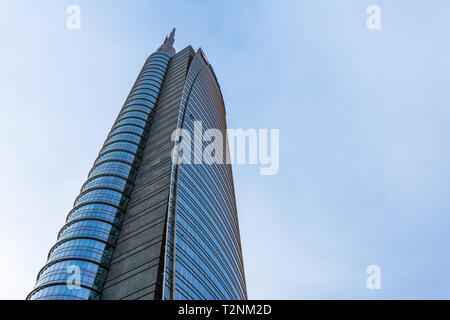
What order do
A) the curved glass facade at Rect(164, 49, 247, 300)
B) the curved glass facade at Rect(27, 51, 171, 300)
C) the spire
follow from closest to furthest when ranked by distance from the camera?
1. the curved glass facade at Rect(27, 51, 171, 300)
2. the curved glass facade at Rect(164, 49, 247, 300)
3. the spire

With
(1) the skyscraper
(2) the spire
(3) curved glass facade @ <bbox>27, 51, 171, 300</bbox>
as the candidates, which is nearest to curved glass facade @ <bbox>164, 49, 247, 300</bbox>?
(1) the skyscraper

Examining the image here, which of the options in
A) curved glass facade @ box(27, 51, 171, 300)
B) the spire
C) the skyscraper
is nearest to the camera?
the skyscraper

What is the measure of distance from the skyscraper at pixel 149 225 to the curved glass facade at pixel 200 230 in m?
0.19

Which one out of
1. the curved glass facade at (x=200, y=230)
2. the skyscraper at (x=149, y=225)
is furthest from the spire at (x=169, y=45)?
the skyscraper at (x=149, y=225)

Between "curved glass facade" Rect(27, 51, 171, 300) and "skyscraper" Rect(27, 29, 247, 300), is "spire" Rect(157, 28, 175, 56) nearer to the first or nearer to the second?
"skyscraper" Rect(27, 29, 247, 300)

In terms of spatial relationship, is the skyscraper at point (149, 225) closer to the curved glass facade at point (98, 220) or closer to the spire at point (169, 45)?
the curved glass facade at point (98, 220)

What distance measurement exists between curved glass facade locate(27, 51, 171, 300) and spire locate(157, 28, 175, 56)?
2476 inches

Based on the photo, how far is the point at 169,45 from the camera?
530 ft

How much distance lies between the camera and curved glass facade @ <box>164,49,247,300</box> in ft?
184
